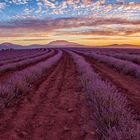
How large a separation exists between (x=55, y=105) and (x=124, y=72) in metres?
9.56

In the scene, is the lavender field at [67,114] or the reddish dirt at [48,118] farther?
the reddish dirt at [48,118]

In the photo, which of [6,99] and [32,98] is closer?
[6,99]

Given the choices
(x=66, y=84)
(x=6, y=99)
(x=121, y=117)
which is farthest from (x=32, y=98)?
(x=121, y=117)

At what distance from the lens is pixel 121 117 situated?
4.86 m

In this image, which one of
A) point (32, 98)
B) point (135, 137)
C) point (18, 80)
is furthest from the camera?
point (18, 80)

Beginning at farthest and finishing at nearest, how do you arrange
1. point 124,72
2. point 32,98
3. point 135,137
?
point 124,72, point 32,98, point 135,137

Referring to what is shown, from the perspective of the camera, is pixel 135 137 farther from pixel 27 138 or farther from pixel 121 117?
pixel 27 138

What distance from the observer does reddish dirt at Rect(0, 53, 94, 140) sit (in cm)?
529

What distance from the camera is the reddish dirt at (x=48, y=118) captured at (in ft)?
17.4

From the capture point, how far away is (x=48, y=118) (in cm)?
637

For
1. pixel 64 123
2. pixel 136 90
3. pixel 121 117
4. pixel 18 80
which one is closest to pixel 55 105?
pixel 64 123

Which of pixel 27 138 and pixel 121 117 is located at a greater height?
pixel 121 117

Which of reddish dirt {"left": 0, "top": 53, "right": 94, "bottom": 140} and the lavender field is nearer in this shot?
the lavender field

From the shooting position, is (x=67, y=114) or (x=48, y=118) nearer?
(x=48, y=118)
